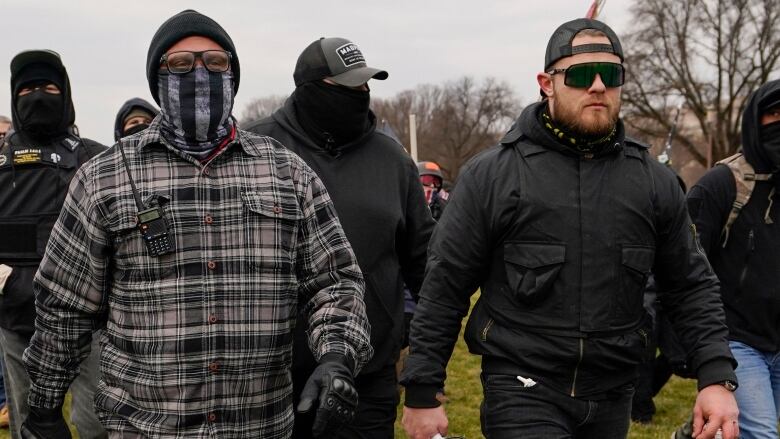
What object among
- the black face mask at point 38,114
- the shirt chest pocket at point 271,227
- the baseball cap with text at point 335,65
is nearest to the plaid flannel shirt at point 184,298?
the shirt chest pocket at point 271,227

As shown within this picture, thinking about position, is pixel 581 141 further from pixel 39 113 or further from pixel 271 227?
pixel 39 113

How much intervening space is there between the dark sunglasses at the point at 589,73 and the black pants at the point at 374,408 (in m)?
1.53

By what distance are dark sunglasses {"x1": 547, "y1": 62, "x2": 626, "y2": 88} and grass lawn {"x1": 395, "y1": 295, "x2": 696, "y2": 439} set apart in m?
3.74

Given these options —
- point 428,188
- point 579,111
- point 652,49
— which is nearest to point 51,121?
point 579,111

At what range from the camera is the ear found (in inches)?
124

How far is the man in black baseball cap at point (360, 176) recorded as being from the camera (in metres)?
3.48

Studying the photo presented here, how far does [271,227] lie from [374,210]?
3.37 ft

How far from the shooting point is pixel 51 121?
4598mm

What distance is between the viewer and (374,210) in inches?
138

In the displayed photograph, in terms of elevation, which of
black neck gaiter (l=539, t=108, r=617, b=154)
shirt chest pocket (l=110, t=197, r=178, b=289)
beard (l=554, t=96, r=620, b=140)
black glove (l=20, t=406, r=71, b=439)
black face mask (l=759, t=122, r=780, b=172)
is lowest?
black glove (l=20, t=406, r=71, b=439)

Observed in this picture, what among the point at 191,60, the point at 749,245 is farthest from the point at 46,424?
the point at 749,245

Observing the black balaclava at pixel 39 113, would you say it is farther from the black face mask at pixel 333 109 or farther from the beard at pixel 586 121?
the beard at pixel 586 121

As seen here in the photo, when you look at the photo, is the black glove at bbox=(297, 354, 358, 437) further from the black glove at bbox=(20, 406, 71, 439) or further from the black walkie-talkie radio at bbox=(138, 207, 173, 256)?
the black glove at bbox=(20, 406, 71, 439)

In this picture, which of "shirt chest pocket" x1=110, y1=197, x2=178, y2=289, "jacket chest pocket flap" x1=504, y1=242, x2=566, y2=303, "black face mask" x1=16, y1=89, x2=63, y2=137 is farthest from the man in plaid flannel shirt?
"black face mask" x1=16, y1=89, x2=63, y2=137
